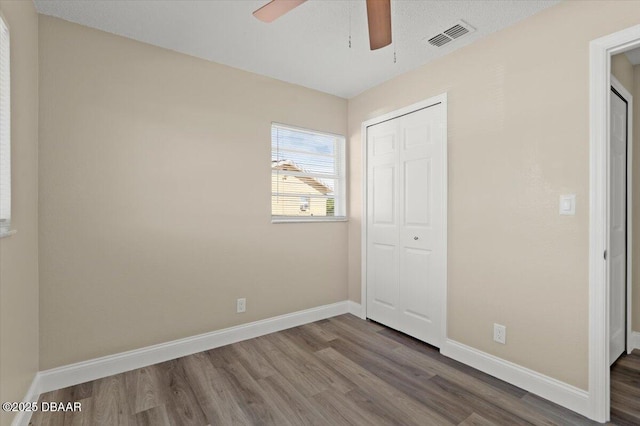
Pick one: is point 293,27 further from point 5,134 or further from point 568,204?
point 568,204

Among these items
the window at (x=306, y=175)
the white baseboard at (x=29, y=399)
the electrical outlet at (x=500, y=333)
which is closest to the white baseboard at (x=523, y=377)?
the electrical outlet at (x=500, y=333)

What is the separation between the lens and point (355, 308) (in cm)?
368

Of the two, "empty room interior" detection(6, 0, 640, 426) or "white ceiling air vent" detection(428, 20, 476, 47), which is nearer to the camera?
"empty room interior" detection(6, 0, 640, 426)

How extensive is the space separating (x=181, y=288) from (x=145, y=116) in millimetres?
1440

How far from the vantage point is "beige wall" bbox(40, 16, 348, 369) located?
2.20 meters

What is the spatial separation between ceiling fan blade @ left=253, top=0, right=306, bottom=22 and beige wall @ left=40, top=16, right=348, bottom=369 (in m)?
1.34

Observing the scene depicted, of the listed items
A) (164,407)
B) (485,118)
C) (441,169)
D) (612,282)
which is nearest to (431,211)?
(441,169)

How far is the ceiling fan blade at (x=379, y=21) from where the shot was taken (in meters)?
1.50

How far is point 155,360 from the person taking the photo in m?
2.52

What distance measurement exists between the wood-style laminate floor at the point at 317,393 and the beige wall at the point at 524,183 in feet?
1.17

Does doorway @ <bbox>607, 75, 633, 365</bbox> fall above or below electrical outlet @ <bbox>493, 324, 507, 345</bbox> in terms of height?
above

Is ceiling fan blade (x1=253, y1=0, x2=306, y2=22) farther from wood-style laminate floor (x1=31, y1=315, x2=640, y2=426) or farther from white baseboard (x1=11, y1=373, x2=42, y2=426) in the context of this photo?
white baseboard (x1=11, y1=373, x2=42, y2=426)

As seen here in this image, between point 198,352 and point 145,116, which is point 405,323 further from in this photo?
point 145,116

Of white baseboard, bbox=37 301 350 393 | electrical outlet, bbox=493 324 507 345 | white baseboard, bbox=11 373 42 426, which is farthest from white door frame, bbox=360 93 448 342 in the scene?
white baseboard, bbox=11 373 42 426
